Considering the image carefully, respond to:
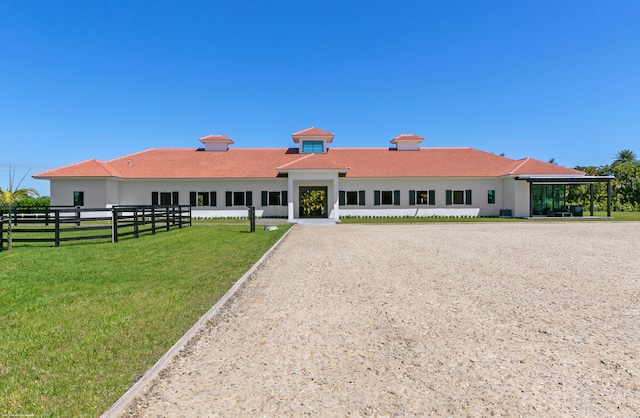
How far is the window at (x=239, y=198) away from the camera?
106 ft

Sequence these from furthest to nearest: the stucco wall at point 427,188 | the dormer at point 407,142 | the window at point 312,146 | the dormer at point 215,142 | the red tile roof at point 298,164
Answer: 1. the dormer at point 407,142
2. the dormer at point 215,142
3. the window at point 312,146
4. the stucco wall at point 427,188
5. the red tile roof at point 298,164

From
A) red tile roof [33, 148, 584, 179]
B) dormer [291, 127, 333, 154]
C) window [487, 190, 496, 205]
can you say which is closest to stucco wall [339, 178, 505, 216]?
window [487, 190, 496, 205]

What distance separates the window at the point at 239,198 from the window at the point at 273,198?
1159 millimetres

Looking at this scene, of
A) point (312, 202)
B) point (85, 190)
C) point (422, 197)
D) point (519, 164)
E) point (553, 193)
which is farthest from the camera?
point (312, 202)

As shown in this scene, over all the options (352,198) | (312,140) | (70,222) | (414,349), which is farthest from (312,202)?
(414,349)

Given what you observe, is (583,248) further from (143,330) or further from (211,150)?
(211,150)

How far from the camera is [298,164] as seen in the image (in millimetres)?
28547

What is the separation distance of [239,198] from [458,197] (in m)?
19.3

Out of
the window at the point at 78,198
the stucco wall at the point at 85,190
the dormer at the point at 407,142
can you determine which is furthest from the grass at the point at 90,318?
the dormer at the point at 407,142

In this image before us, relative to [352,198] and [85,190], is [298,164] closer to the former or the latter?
[352,198]

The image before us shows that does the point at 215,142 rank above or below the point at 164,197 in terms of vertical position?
above

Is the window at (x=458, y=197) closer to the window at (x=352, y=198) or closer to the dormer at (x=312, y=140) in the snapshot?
the window at (x=352, y=198)

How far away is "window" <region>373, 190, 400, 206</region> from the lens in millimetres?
32656

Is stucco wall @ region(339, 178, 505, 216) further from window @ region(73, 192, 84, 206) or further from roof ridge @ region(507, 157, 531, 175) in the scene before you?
window @ region(73, 192, 84, 206)
